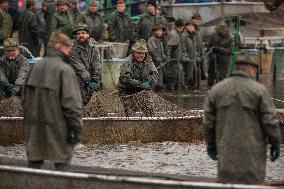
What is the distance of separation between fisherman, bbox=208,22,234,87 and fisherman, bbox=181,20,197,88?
92 centimetres

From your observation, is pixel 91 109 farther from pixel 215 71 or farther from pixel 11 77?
pixel 215 71

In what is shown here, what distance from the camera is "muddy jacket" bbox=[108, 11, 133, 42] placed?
2923 cm

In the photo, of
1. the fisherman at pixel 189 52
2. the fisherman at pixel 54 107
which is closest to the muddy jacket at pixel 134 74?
the fisherman at pixel 54 107

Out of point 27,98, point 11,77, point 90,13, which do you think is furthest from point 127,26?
point 27,98

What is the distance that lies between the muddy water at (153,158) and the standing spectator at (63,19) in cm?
886

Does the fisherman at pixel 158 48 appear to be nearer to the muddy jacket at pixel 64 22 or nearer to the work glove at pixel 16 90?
the muddy jacket at pixel 64 22

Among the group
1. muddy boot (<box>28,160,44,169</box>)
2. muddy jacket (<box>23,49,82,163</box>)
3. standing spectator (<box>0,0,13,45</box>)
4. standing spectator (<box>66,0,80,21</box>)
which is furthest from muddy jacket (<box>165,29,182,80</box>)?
muddy jacket (<box>23,49,82,163</box>)

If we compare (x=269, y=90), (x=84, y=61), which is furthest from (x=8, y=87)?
(x=269, y=90)

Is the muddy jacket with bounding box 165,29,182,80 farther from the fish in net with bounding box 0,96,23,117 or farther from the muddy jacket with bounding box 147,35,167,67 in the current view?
the fish in net with bounding box 0,96,23,117

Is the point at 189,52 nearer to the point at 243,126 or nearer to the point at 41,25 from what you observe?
the point at 41,25

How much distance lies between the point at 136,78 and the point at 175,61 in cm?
929

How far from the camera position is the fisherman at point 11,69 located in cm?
1959

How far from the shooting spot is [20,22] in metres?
30.6

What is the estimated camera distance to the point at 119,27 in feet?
96.7
